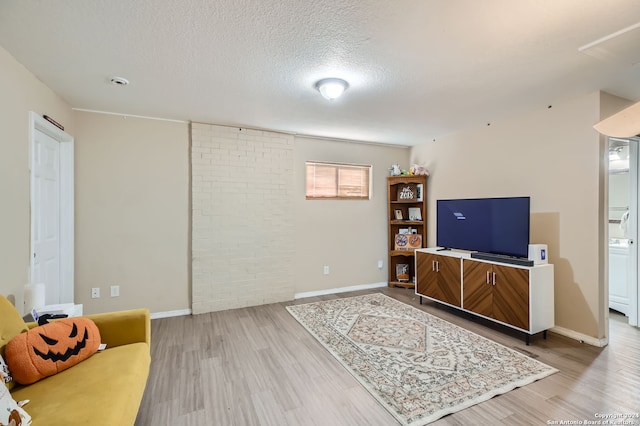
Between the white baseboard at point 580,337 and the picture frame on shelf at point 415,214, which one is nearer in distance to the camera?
the white baseboard at point 580,337

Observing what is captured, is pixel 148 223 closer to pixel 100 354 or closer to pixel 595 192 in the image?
pixel 100 354

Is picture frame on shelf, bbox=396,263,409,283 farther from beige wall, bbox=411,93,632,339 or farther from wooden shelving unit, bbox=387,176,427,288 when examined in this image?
beige wall, bbox=411,93,632,339

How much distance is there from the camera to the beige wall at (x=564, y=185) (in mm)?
2818

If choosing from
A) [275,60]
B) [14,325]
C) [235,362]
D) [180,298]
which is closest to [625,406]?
[235,362]

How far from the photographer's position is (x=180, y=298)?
3.76 m

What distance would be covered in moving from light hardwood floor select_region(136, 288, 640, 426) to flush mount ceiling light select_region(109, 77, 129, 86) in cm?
242

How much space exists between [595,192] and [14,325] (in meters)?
4.50

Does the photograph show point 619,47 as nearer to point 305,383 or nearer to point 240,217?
point 305,383

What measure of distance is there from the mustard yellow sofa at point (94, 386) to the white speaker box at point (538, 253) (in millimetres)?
3430

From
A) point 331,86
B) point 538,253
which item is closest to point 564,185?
point 538,253

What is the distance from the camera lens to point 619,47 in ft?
6.55

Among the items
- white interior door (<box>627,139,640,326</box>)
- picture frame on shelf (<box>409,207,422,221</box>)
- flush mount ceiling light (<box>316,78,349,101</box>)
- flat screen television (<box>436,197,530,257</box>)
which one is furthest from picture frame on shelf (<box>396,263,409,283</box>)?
flush mount ceiling light (<box>316,78,349,101</box>)

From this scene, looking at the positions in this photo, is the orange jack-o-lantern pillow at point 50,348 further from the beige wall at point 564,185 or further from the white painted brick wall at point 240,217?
the beige wall at point 564,185

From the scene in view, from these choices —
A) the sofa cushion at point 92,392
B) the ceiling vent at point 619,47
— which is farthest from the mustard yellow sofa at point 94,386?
the ceiling vent at point 619,47
